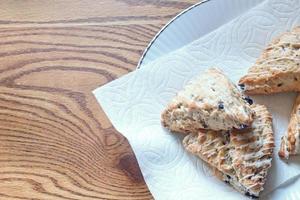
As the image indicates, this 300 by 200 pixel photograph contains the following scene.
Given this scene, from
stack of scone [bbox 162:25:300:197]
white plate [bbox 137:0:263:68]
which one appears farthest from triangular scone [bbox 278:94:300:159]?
white plate [bbox 137:0:263:68]

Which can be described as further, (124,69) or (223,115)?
(124,69)

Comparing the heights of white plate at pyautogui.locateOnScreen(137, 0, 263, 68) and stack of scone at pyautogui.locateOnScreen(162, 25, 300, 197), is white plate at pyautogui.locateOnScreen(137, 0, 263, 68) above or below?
above

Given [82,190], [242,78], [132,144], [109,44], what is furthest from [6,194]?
[242,78]

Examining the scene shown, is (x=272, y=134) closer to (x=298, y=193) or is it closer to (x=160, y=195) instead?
(x=298, y=193)

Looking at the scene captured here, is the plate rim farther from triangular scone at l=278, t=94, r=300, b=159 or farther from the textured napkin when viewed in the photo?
triangular scone at l=278, t=94, r=300, b=159

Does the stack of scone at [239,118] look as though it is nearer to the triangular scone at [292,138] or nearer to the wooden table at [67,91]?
the triangular scone at [292,138]

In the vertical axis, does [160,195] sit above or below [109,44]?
below

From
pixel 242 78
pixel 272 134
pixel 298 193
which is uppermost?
pixel 242 78

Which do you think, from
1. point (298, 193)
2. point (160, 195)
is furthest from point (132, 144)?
point (298, 193)
